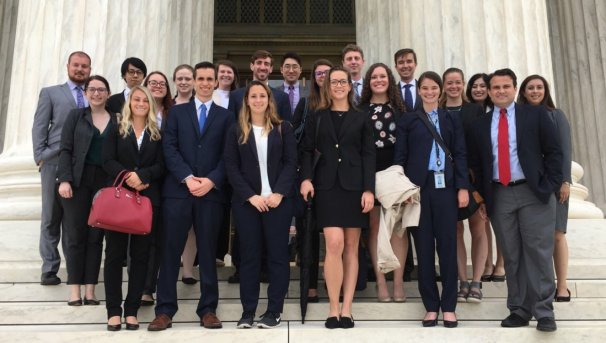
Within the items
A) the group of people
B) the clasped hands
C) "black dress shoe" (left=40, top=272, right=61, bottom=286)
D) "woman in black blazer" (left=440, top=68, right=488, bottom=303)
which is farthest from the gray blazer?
"woman in black blazer" (left=440, top=68, right=488, bottom=303)

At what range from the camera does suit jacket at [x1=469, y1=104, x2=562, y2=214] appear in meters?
4.97

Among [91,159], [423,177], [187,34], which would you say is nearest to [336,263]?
[423,177]

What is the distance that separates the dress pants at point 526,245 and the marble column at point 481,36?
352cm

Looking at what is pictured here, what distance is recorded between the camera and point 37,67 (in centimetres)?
818

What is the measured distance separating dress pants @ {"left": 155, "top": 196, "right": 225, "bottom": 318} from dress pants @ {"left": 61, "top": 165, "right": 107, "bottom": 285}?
0.70 meters

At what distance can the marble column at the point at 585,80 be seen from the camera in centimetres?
1359

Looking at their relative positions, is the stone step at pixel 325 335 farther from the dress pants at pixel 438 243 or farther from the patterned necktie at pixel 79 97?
the patterned necktie at pixel 79 97

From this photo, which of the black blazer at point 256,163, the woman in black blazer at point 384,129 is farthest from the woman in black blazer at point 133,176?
the woman in black blazer at point 384,129

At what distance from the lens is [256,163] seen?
5121mm

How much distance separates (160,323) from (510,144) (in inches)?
135

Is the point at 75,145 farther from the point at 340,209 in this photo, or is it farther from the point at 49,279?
the point at 340,209

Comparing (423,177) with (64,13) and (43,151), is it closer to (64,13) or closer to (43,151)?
(43,151)

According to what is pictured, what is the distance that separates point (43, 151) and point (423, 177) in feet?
13.2

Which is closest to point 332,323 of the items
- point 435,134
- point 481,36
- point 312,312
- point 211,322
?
point 312,312
